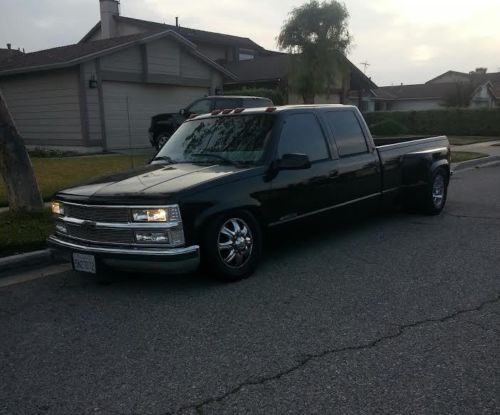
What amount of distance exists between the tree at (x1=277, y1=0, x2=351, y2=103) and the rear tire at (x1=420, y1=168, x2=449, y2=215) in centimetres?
1985

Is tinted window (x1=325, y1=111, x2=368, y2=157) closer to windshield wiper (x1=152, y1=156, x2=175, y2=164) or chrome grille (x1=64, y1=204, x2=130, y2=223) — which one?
windshield wiper (x1=152, y1=156, x2=175, y2=164)

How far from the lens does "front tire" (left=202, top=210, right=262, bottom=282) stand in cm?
484

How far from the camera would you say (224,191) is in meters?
4.92

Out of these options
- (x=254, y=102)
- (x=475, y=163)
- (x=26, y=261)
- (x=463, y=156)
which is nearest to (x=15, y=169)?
(x=26, y=261)

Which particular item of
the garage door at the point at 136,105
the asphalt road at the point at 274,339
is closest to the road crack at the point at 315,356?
the asphalt road at the point at 274,339

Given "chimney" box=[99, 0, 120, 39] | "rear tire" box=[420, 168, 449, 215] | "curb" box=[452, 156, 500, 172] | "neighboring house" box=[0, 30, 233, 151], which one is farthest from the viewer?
"chimney" box=[99, 0, 120, 39]

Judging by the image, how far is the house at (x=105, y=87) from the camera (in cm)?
1748

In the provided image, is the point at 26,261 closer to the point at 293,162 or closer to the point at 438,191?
the point at 293,162

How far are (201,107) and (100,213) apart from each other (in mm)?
11856

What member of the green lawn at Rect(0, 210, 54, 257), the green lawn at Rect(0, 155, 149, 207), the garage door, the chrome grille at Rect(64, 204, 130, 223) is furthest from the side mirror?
the garage door

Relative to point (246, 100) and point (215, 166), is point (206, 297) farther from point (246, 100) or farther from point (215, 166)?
point (246, 100)

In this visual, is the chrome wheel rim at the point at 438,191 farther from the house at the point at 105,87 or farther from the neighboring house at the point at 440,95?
the neighboring house at the point at 440,95

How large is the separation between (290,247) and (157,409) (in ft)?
12.0

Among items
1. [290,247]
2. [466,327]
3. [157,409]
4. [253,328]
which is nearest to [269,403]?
[157,409]
